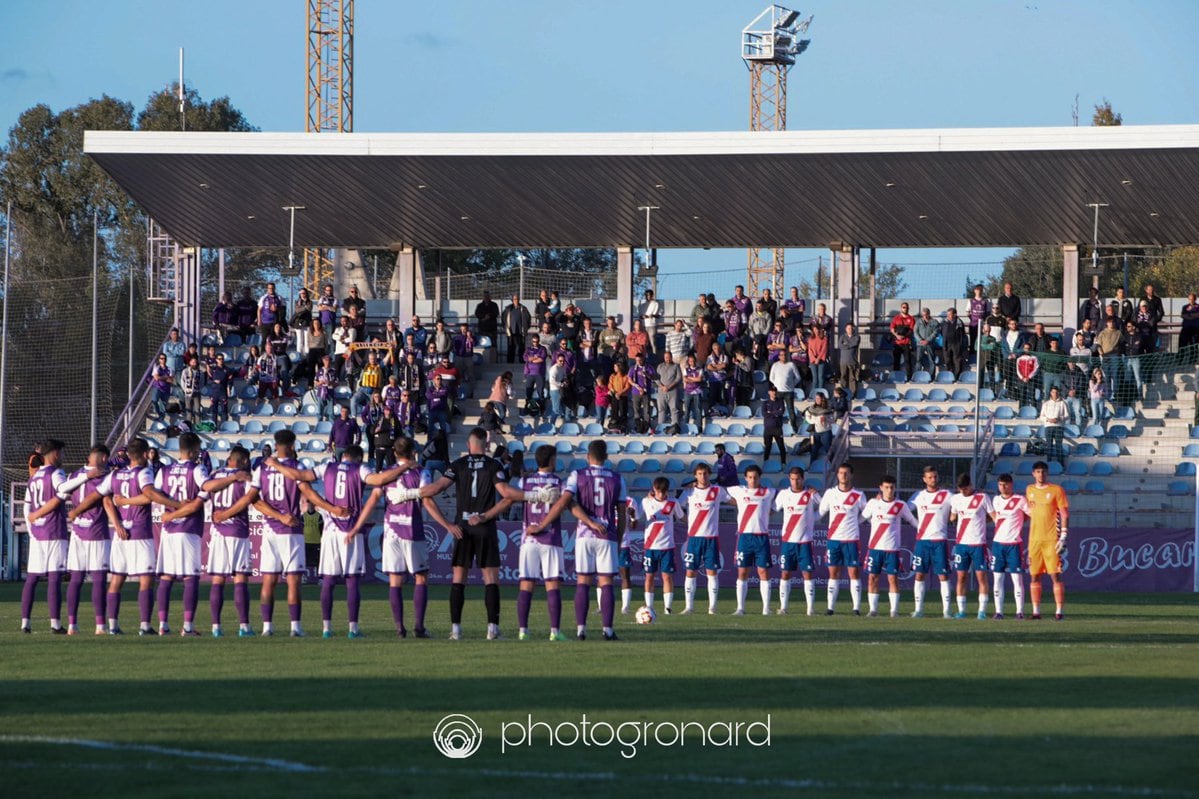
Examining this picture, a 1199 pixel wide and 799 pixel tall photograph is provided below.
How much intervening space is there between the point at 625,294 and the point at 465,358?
13.3ft

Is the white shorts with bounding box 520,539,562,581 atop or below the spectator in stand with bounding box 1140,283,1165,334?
below

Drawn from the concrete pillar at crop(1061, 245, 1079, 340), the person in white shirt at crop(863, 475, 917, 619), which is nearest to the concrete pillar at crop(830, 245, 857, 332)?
the concrete pillar at crop(1061, 245, 1079, 340)

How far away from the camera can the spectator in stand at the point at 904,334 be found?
34.8 meters

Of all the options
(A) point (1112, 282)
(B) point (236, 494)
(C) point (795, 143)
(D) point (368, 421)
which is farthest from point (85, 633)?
(A) point (1112, 282)

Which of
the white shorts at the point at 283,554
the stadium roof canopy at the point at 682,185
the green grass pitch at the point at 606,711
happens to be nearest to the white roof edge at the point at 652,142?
the stadium roof canopy at the point at 682,185

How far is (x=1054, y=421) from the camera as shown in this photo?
3188 cm

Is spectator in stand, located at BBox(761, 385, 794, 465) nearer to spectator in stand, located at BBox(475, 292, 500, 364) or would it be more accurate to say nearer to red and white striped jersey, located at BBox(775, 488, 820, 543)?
spectator in stand, located at BBox(475, 292, 500, 364)

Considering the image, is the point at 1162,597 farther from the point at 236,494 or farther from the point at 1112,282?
the point at 1112,282

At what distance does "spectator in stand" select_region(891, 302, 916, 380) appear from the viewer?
34.8m

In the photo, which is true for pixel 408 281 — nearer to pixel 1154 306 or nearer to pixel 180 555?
pixel 1154 306

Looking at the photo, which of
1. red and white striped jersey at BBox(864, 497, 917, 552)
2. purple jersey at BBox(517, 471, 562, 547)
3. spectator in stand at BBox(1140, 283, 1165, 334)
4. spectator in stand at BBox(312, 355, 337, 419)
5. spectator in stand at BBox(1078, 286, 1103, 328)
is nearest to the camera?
purple jersey at BBox(517, 471, 562, 547)

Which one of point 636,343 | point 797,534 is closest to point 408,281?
point 636,343

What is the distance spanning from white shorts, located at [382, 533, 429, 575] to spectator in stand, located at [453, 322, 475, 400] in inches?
729

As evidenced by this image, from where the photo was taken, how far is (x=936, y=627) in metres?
19.3
